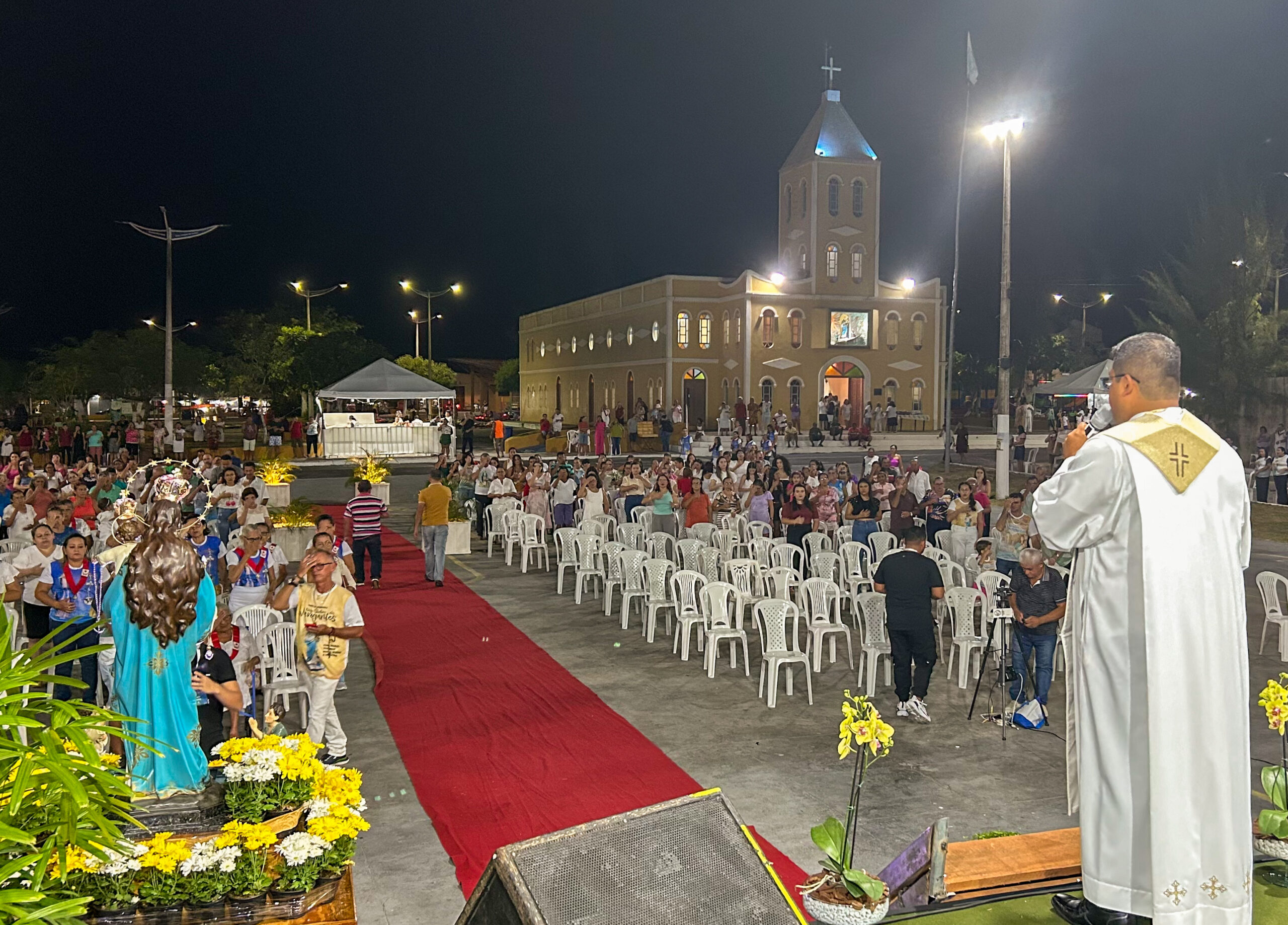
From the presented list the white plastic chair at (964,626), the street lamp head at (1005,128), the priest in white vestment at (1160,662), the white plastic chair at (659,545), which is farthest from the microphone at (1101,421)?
the street lamp head at (1005,128)

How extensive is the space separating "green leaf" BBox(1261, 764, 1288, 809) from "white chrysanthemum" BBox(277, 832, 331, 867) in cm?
408

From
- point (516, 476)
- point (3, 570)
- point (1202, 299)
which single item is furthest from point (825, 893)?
point (1202, 299)

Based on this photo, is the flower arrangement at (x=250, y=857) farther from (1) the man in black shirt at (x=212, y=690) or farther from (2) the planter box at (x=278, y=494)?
(2) the planter box at (x=278, y=494)

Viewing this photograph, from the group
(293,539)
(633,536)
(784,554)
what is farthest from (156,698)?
(293,539)

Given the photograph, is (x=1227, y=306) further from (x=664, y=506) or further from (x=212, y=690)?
(x=212, y=690)

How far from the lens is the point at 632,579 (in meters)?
11.0

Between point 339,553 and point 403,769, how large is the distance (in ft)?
17.2

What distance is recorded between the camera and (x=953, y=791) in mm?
6340

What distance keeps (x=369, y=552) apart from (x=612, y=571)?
3.41m

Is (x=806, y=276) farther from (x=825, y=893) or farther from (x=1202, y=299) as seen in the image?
(x=825, y=893)

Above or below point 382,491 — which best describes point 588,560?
below

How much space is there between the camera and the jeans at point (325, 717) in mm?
6719

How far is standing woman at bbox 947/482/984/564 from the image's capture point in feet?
40.6

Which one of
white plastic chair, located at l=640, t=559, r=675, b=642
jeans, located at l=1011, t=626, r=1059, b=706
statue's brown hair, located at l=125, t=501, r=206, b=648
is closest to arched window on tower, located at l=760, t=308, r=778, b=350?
white plastic chair, located at l=640, t=559, r=675, b=642
